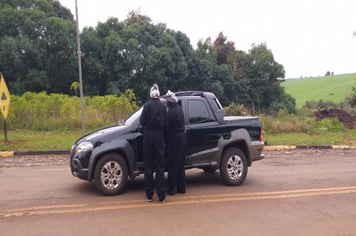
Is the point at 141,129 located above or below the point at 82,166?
above

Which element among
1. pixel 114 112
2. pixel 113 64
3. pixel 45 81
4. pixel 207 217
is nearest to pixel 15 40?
pixel 45 81

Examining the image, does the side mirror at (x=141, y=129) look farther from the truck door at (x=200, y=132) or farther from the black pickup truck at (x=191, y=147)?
the truck door at (x=200, y=132)

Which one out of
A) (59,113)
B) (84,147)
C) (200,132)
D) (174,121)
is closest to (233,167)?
(200,132)

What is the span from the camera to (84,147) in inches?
278

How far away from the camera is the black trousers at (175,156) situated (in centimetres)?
701

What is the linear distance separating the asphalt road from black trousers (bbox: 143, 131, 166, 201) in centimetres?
28

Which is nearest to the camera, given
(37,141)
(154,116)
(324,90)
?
(154,116)

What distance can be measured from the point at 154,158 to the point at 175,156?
449mm

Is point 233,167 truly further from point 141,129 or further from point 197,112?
point 141,129

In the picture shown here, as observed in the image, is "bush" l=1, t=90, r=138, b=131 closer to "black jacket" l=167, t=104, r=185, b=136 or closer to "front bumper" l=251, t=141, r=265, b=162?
"front bumper" l=251, t=141, r=265, b=162

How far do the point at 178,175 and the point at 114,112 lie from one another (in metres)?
13.2

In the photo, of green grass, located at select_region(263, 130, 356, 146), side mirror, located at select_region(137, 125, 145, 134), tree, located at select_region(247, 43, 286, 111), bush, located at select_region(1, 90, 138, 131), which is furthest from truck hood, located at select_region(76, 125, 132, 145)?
tree, located at select_region(247, 43, 286, 111)

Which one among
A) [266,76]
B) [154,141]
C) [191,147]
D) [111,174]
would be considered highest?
[266,76]

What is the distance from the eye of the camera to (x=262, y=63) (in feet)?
157
